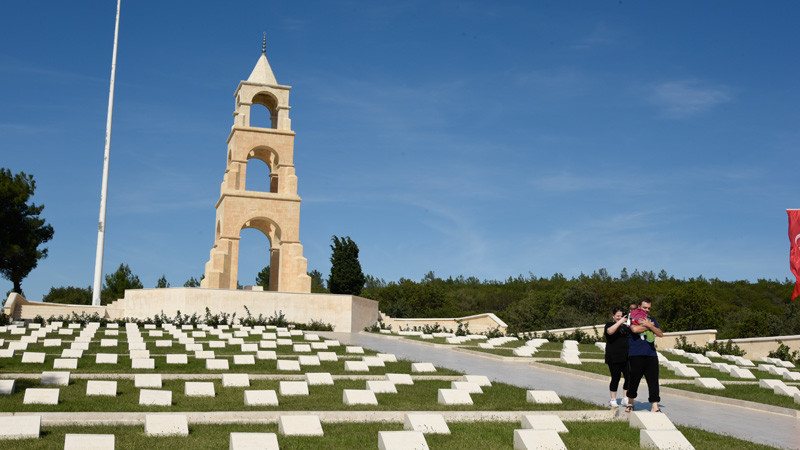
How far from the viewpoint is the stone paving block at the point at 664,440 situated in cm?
802

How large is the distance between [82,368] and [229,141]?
28.7 meters

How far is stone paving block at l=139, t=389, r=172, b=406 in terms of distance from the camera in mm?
9969

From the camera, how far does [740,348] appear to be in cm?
2820

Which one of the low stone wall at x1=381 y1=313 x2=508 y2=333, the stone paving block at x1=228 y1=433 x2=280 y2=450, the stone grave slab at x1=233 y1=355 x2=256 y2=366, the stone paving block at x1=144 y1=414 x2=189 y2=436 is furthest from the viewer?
Answer: the low stone wall at x1=381 y1=313 x2=508 y2=333

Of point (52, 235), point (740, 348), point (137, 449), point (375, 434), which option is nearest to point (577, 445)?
point (375, 434)

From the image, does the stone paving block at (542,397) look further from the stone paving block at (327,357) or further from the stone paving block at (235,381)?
the stone paving block at (327,357)

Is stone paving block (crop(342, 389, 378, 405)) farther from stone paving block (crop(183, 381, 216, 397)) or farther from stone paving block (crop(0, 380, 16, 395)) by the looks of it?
stone paving block (crop(0, 380, 16, 395))

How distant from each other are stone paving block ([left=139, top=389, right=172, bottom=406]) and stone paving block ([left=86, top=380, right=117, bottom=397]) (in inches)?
30.9

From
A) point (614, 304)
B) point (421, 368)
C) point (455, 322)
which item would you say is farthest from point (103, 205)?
point (614, 304)

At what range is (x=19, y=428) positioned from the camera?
7.72 meters

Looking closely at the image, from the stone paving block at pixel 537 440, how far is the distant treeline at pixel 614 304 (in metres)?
33.0

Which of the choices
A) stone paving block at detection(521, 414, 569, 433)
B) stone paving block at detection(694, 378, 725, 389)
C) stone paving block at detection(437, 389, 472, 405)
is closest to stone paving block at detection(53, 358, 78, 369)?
stone paving block at detection(437, 389, 472, 405)

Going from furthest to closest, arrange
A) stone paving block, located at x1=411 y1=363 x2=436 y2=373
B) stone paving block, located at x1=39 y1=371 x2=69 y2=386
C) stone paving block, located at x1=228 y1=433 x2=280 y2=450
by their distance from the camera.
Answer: stone paving block, located at x1=411 y1=363 x2=436 y2=373
stone paving block, located at x1=39 y1=371 x2=69 y2=386
stone paving block, located at x1=228 y1=433 x2=280 y2=450

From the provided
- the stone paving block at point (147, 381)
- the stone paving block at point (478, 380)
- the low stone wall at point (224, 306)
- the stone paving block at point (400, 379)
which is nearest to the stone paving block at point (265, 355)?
the stone paving block at point (400, 379)
